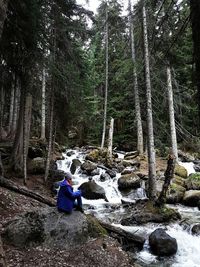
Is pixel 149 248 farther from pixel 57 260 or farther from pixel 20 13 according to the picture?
pixel 20 13

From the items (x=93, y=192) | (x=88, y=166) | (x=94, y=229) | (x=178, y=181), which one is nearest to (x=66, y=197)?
(x=94, y=229)

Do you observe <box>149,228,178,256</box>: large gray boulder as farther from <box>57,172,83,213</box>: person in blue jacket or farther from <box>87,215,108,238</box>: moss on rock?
<box>57,172,83,213</box>: person in blue jacket

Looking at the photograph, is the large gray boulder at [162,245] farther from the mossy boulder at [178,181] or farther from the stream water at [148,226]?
the mossy boulder at [178,181]

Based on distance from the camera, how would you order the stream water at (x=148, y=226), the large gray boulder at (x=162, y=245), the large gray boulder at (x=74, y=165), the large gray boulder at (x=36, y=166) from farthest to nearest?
the large gray boulder at (x=74, y=165) → the large gray boulder at (x=36, y=166) → the large gray boulder at (x=162, y=245) → the stream water at (x=148, y=226)

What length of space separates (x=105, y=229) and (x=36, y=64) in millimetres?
6063

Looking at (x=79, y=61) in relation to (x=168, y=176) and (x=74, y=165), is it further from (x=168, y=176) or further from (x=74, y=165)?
(x=168, y=176)

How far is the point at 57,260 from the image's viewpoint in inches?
249

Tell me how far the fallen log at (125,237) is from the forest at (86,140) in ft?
0.09

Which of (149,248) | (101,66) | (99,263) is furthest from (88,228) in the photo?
(101,66)

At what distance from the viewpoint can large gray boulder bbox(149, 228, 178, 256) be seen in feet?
29.4

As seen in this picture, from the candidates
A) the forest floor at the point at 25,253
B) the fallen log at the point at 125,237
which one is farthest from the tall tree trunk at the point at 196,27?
the fallen log at the point at 125,237

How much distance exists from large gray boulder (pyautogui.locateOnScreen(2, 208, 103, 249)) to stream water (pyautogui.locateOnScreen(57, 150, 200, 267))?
224cm

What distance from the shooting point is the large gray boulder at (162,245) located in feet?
29.4

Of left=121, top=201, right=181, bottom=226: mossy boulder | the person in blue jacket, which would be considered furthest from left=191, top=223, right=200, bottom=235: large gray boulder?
the person in blue jacket
